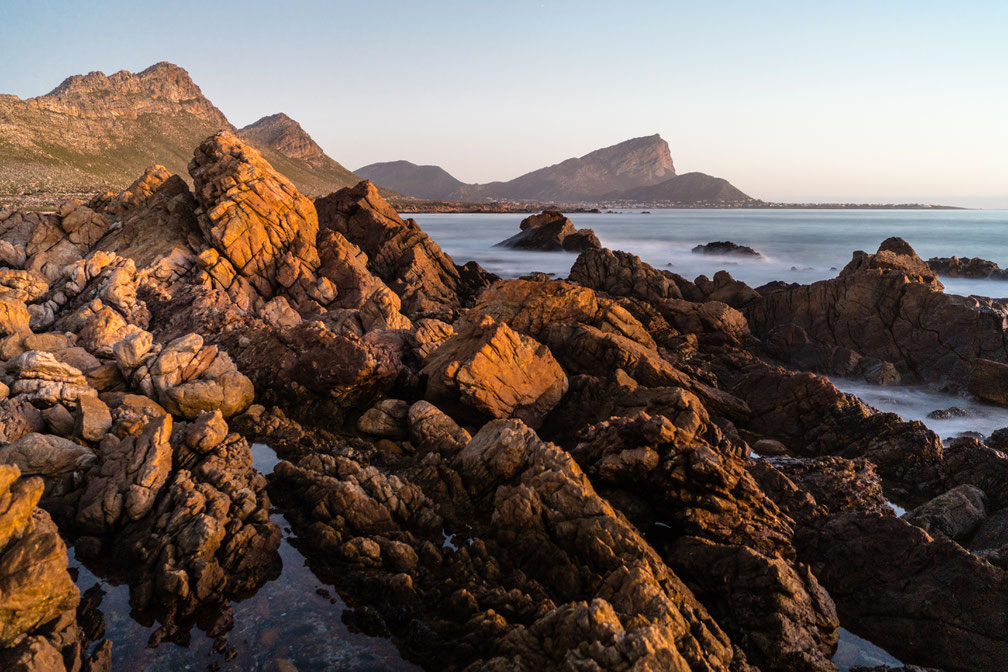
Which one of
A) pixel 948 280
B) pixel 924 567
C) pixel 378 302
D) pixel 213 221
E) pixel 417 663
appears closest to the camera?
pixel 417 663

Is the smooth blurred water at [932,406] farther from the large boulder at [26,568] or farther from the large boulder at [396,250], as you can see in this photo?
the large boulder at [26,568]

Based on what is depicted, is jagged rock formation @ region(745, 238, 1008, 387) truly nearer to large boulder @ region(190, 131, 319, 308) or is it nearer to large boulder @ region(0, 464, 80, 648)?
large boulder @ region(190, 131, 319, 308)

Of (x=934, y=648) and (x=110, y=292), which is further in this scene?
(x=110, y=292)

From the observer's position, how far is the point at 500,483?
10.8 meters

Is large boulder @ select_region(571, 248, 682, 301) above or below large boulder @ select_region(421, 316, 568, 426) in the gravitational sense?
above

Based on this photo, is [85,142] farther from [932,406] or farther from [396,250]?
[932,406]

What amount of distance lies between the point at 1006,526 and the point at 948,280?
44991mm

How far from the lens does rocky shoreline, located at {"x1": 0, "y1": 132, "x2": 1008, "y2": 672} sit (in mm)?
7555

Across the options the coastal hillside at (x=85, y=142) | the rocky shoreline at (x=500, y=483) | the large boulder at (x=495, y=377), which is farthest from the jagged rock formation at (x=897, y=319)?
the coastal hillside at (x=85, y=142)

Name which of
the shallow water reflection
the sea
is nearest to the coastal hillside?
the sea

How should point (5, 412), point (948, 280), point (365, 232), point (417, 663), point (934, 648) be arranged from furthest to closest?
point (948, 280) → point (365, 232) → point (5, 412) → point (934, 648) → point (417, 663)

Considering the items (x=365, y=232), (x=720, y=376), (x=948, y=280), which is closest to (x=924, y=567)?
(x=720, y=376)

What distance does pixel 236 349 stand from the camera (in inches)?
672

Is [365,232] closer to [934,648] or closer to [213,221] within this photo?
[213,221]
